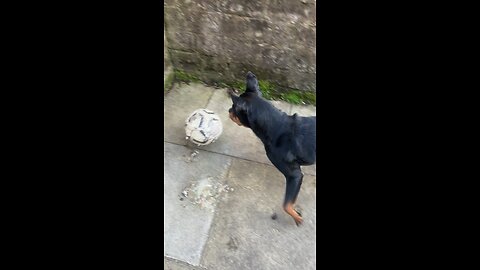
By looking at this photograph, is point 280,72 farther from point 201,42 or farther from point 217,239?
point 217,239

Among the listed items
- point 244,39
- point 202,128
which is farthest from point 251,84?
point 244,39

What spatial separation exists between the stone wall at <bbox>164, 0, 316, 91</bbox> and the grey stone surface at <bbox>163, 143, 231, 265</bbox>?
978 millimetres

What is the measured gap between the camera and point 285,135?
3.00 metres

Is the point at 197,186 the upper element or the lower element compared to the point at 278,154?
lower

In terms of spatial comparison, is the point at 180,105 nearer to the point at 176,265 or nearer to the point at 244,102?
the point at 244,102

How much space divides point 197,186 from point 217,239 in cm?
49

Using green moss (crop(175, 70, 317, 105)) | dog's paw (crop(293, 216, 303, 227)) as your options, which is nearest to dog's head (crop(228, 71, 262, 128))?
dog's paw (crop(293, 216, 303, 227))

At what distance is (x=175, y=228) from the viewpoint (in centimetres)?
320

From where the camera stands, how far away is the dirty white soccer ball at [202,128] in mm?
3477

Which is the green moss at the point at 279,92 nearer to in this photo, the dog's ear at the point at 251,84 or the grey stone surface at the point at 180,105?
the grey stone surface at the point at 180,105

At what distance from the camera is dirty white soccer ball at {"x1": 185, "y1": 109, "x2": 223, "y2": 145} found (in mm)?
3477

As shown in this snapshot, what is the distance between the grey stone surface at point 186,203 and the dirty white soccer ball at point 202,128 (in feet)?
0.63

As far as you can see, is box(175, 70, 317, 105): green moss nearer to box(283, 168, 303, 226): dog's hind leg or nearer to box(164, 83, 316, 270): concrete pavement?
box(164, 83, 316, 270): concrete pavement

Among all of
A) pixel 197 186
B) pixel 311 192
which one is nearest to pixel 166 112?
pixel 197 186
